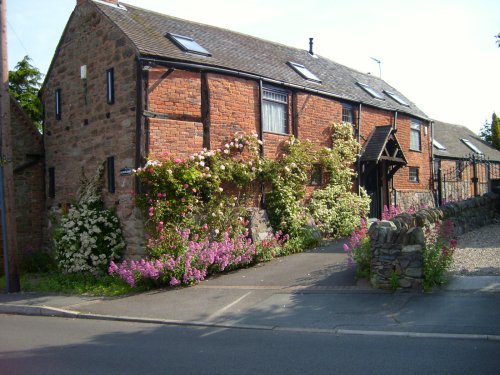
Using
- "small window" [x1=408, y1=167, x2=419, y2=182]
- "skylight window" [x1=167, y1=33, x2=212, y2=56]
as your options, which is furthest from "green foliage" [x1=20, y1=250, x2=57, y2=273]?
"small window" [x1=408, y1=167, x2=419, y2=182]

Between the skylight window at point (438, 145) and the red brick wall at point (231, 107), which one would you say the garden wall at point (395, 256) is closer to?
the red brick wall at point (231, 107)

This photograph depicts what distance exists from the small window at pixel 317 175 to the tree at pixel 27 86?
15.1 meters

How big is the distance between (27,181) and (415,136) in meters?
16.8

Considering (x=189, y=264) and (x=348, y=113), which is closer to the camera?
(x=189, y=264)

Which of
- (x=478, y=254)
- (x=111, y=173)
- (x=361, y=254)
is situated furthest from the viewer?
(x=111, y=173)

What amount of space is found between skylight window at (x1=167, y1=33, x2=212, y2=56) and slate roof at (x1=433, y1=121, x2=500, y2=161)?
17.8 m

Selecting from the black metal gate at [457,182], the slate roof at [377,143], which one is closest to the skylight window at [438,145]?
the black metal gate at [457,182]

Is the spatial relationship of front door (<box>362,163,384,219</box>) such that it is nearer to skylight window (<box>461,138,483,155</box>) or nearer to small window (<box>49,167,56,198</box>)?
small window (<box>49,167,56,198</box>)

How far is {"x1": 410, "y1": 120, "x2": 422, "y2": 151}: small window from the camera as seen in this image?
909 inches

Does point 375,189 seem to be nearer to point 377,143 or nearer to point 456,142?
point 377,143

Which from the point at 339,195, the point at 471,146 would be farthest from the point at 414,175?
the point at 471,146

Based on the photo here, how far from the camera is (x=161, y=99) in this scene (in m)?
12.9

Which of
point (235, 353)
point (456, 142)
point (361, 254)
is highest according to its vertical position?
point (456, 142)

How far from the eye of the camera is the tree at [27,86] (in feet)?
81.2
